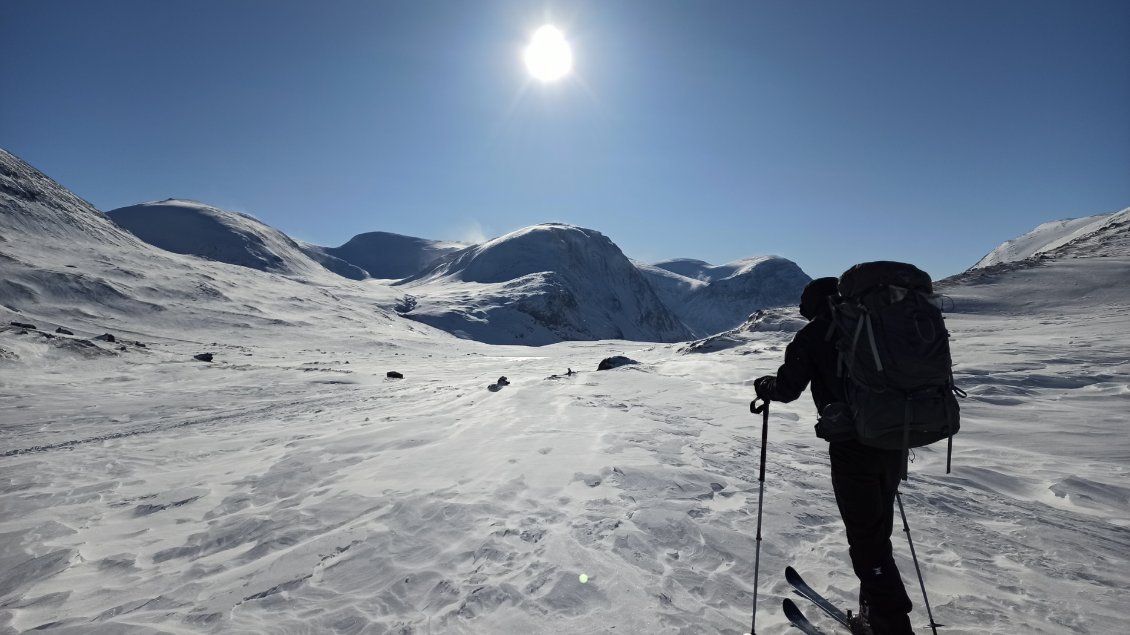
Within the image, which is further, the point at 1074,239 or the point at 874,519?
the point at 1074,239

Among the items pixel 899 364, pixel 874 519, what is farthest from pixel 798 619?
pixel 899 364

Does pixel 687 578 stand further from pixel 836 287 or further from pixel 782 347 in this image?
pixel 782 347

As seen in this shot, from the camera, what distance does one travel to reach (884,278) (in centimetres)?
330

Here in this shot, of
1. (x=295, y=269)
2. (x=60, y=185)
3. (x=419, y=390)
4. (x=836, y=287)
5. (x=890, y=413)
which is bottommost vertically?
(x=419, y=390)

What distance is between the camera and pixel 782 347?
69.8 feet

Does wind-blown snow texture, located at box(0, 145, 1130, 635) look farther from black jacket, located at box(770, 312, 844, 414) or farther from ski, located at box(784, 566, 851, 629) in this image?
black jacket, located at box(770, 312, 844, 414)

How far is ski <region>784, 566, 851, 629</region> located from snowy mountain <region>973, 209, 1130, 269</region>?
117 feet

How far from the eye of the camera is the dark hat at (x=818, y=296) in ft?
12.4

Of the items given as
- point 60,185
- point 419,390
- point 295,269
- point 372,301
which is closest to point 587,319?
point 372,301

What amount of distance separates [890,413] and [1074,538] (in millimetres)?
3964

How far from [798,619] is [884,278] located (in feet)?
8.59

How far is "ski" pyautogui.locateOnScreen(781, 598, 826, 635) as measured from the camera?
141 inches

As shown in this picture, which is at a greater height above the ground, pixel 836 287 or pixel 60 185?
pixel 60 185

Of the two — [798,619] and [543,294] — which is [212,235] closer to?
[543,294]
